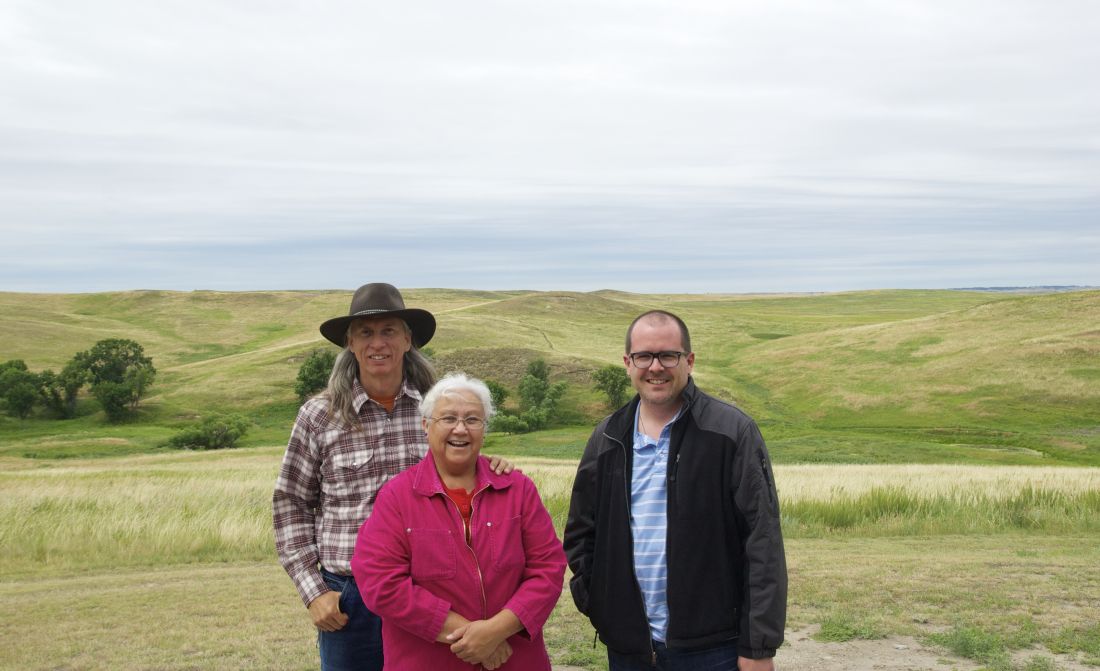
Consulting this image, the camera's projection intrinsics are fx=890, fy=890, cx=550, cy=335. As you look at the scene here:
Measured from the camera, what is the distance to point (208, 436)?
51.8 meters

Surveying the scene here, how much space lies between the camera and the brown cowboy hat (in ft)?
14.7

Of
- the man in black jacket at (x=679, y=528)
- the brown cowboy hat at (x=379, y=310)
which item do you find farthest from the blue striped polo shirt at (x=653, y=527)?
the brown cowboy hat at (x=379, y=310)

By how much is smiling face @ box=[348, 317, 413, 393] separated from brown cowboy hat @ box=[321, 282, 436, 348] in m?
0.05

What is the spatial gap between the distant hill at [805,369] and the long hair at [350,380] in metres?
40.4

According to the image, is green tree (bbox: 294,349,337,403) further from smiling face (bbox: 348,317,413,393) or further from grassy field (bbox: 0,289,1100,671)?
smiling face (bbox: 348,317,413,393)

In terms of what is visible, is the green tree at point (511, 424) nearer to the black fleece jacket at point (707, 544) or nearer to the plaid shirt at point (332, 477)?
the plaid shirt at point (332, 477)

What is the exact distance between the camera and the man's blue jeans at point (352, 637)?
14.1 ft

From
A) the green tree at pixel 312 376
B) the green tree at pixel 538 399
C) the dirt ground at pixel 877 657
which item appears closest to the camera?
the dirt ground at pixel 877 657

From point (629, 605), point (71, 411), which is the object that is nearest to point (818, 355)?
point (71, 411)

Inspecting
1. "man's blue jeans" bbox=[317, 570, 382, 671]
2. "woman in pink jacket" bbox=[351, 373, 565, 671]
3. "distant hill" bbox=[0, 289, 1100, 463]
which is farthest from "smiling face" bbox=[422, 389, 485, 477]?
"distant hill" bbox=[0, 289, 1100, 463]

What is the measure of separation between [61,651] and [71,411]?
7015 cm

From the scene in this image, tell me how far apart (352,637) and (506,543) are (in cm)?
109

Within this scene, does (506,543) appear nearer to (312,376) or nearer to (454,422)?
(454,422)

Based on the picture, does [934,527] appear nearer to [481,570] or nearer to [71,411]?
[481,570]
